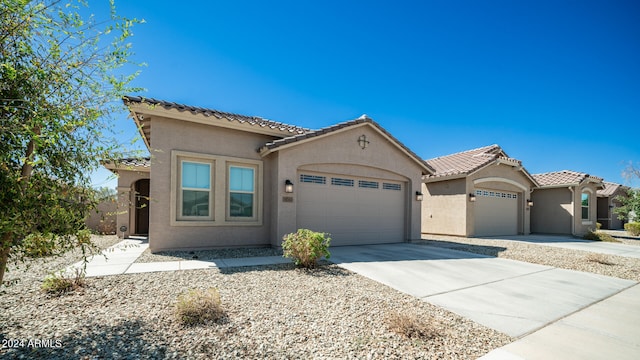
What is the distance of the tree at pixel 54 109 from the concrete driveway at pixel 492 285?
16.9 ft

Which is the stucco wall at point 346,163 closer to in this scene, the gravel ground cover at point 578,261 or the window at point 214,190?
the window at point 214,190

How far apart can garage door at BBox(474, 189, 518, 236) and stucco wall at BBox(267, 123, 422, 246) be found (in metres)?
6.11

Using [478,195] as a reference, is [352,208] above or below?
below

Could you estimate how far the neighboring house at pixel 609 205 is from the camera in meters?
25.5

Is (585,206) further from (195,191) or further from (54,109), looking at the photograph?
(54,109)

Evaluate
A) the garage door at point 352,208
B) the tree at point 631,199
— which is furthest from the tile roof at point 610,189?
the garage door at point 352,208

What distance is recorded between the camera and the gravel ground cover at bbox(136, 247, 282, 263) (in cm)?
725

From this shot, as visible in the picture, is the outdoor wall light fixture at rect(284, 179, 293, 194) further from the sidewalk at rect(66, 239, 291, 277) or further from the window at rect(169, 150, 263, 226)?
the sidewalk at rect(66, 239, 291, 277)

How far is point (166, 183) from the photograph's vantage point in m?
8.02

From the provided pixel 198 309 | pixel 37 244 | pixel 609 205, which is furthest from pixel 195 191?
pixel 609 205

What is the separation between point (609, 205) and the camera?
25406mm

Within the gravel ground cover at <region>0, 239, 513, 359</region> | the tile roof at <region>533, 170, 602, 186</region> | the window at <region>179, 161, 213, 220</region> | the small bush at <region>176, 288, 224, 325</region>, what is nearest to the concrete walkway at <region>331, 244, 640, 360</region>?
the gravel ground cover at <region>0, 239, 513, 359</region>

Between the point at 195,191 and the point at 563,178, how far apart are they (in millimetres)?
21932

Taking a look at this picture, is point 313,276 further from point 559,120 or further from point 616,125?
point 616,125
